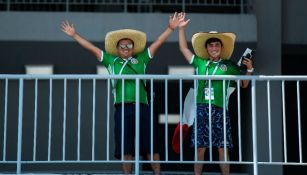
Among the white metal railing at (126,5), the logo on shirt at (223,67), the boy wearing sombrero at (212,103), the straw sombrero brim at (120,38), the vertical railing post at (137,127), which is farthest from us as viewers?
the white metal railing at (126,5)

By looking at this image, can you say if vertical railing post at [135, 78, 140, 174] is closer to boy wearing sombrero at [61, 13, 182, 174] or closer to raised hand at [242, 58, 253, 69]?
boy wearing sombrero at [61, 13, 182, 174]

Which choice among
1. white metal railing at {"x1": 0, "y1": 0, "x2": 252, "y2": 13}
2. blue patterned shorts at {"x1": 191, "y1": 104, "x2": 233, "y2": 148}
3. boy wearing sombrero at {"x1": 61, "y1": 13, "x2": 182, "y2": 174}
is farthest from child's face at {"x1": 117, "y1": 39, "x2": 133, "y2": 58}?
white metal railing at {"x1": 0, "y1": 0, "x2": 252, "y2": 13}

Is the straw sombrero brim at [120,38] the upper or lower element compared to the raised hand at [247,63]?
upper

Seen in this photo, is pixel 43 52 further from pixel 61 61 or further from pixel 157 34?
pixel 157 34

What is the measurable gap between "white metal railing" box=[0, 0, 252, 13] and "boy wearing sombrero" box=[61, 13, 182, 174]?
10.3 feet

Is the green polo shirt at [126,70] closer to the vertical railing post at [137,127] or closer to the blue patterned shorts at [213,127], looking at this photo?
the vertical railing post at [137,127]

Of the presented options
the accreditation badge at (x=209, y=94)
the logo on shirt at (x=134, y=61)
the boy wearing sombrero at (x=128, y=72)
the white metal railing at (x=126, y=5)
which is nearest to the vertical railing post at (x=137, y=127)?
the boy wearing sombrero at (x=128, y=72)

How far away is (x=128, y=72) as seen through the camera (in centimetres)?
664

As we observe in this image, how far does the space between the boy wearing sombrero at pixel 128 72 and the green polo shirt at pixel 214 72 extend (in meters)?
0.47

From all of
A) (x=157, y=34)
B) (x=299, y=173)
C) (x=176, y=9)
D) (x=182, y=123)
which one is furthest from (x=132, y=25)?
(x=299, y=173)

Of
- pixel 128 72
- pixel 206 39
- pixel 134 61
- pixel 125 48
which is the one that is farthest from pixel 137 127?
pixel 206 39

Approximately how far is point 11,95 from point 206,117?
12.5 ft

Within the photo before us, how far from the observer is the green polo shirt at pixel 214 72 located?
655 centimetres

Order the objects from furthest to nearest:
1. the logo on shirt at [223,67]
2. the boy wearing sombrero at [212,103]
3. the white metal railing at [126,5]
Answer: the white metal railing at [126,5]
the logo on shirt at [223,67]
the boy wearing sombrero at [212,103]
